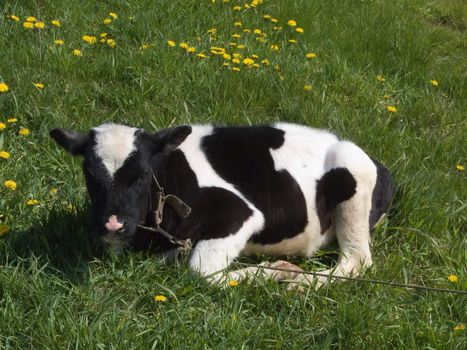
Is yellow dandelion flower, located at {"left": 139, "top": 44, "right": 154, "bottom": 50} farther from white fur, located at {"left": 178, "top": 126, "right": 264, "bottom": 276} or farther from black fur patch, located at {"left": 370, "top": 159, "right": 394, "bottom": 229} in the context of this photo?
black fur patch, located at {"left": 370, "top": 159, "right": 394, "bottom": 229}

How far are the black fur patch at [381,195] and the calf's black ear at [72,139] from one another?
6.60 feet

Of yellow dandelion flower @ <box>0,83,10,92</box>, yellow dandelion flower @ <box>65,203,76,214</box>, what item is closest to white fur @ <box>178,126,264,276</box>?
yellow dandelion flower @ <box>65,203,76,214</box>

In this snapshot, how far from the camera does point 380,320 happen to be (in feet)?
12.8

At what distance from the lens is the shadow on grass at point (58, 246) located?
163 inches

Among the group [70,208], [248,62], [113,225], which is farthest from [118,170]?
[248,62]

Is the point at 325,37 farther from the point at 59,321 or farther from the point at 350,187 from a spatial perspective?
the point at 59,321

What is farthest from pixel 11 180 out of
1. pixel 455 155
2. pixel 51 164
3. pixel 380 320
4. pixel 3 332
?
pixel 455 155

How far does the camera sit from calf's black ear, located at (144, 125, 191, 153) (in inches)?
167

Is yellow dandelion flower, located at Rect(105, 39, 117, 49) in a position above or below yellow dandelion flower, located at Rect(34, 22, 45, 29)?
below

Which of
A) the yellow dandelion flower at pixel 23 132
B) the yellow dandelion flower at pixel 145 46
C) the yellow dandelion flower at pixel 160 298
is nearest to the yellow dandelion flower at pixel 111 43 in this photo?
the yellow dandelion flower at pixel 145 46

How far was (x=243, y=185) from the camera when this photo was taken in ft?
15.4

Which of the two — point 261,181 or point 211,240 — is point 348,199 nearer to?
point 261,181

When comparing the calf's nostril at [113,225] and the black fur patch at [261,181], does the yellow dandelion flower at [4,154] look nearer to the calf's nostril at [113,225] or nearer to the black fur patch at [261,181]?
the black fur patch at [261,181]

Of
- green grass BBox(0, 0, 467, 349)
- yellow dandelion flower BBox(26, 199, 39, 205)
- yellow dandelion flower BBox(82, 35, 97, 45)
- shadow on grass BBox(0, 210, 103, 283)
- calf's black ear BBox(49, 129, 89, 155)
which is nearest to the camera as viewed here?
green grass BBox(0, 0, 467, 349)
